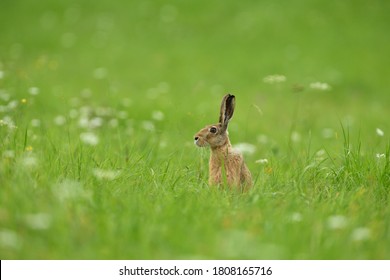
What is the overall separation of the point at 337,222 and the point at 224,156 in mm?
1685

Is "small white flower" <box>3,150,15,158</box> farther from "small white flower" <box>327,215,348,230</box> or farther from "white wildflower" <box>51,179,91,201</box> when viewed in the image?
"small white flower" <box>327,215,348,230</box>

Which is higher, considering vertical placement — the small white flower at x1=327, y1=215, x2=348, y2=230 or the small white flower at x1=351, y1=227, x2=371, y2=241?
the small white flower at x1=327, y1=215, x2=348, y2=230

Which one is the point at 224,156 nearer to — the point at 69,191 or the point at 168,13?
the point at 69,191

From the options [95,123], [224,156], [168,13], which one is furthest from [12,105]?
[168,13]

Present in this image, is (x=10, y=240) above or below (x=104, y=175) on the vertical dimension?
below

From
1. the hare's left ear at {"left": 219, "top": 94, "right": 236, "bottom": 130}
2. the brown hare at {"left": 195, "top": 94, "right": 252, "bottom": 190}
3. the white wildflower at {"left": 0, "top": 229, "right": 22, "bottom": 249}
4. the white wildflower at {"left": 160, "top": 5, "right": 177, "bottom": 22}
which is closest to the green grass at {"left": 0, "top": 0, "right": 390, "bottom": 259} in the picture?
the white wildflower at {"left": 0, "top": 229, "right": 22, "bottom": 249}

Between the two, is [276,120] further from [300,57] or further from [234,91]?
[300,57]

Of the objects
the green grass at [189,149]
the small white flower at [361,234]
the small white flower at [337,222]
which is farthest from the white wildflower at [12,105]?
the small white flower at [361,234]

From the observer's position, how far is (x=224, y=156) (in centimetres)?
518

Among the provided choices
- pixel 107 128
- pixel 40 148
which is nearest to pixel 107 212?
pixel 40 148

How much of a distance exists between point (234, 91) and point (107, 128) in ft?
23.7

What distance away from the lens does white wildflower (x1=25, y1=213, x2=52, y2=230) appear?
3258 mm

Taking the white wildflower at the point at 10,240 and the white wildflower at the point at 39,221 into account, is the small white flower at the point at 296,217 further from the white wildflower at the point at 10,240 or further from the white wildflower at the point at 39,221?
the white wildflower at the point at 10,240

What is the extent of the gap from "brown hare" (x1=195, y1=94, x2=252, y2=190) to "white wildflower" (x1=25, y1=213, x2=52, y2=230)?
76.8 inches
